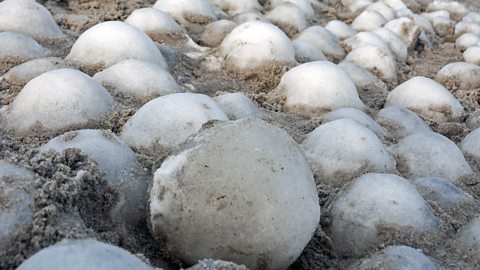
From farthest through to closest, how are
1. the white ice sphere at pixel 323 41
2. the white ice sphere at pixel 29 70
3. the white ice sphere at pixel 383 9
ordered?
the white ice sphere at pixel 383 9, the white ice sphere at pixel 323 41, the white ice sphere at pixel 29 70

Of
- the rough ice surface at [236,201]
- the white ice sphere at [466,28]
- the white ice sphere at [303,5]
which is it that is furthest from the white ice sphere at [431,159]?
the white ice sphere at [466,28]

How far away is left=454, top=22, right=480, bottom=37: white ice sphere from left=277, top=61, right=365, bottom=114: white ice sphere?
2.68 metres

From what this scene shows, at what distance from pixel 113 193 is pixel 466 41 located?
12.7ft

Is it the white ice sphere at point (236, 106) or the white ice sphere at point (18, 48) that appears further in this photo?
the white ice sphere at point (18, 48)

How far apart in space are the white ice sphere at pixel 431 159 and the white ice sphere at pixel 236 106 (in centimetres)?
60

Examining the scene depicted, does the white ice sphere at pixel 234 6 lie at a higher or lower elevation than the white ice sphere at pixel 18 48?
lower

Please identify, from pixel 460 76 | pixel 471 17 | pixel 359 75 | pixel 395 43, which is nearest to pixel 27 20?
pixel 359 75

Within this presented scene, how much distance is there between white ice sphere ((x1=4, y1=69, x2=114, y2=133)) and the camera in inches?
78.0

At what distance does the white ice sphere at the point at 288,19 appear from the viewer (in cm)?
410

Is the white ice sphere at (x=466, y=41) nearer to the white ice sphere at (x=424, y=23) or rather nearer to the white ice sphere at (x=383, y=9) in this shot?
the white ice sphere at (x=424, y=23)

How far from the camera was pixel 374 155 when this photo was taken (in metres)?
2.14

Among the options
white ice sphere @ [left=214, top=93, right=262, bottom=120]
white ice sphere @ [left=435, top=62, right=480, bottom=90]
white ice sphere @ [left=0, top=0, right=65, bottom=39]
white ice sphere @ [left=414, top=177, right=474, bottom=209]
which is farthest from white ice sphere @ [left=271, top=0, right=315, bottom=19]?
white ice sphere @ [left=414, top=177, right=474, bottom=209]

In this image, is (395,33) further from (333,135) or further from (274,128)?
(274,128)

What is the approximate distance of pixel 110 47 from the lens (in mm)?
A: 2658
